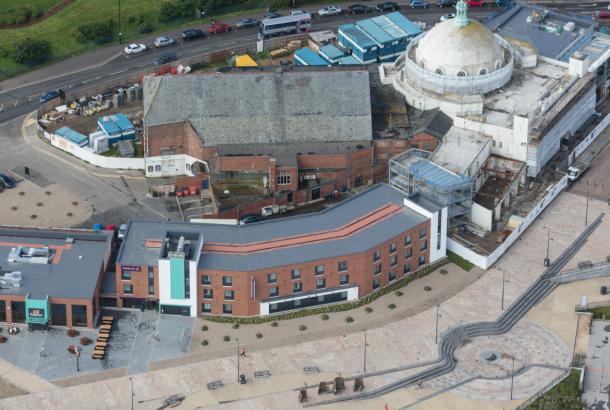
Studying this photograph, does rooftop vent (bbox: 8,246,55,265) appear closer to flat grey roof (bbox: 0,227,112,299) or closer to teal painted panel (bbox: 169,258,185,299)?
flat grey roof (bbox: 0,227,112,299)

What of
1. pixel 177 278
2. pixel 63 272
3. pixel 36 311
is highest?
pixel 63 272

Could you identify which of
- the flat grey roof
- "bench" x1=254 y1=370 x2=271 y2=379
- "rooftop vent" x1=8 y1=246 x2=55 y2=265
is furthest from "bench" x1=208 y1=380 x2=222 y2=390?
"rooftop vent" x1=8 y1=246 x2=55 y2=265

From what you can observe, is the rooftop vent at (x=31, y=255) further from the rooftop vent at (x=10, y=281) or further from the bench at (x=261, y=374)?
the bench at (x=261, y=374)

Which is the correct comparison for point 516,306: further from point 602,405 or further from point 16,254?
point 16,254

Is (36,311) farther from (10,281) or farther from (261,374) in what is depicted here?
(261,374)

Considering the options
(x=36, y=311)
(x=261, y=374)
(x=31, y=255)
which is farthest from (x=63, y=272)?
(x=261, y=374)

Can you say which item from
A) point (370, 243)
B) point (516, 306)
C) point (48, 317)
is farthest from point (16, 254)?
point (516, 306)

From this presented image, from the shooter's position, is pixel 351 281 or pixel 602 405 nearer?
pixel 602 405
